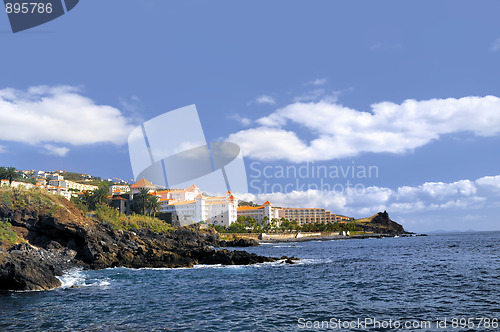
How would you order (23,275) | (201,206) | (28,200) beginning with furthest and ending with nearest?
(201,206) < (28,200) < (23,275)

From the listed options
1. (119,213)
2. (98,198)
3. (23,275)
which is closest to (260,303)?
(23,275)

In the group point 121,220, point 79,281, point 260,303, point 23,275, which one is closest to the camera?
point 260,303

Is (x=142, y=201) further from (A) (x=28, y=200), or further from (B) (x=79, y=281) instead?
(B) (x=79, y=281)

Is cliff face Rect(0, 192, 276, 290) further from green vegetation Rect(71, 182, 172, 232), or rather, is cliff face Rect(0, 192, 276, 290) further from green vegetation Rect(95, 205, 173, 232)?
green vegetation Rect(95, 205, 173, 232)

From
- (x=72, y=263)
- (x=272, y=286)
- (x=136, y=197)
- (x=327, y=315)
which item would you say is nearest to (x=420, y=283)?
(x=272, y=286)

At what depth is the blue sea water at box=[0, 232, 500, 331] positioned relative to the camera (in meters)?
16.9

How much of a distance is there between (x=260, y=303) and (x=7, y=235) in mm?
33422

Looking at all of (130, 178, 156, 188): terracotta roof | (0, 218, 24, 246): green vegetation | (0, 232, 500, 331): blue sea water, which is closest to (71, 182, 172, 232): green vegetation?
(0, 218, 24, 246): green vegetation

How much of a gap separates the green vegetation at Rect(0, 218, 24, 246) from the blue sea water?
456 inches

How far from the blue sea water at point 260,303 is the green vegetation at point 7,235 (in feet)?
38.0

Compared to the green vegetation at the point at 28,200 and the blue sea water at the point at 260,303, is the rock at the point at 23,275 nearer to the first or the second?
the blue sea water at the point at 260,303

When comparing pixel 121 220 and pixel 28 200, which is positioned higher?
pixel 28 200

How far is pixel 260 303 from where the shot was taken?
21625mm

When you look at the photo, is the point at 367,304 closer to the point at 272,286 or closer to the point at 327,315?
the point at 327,315
